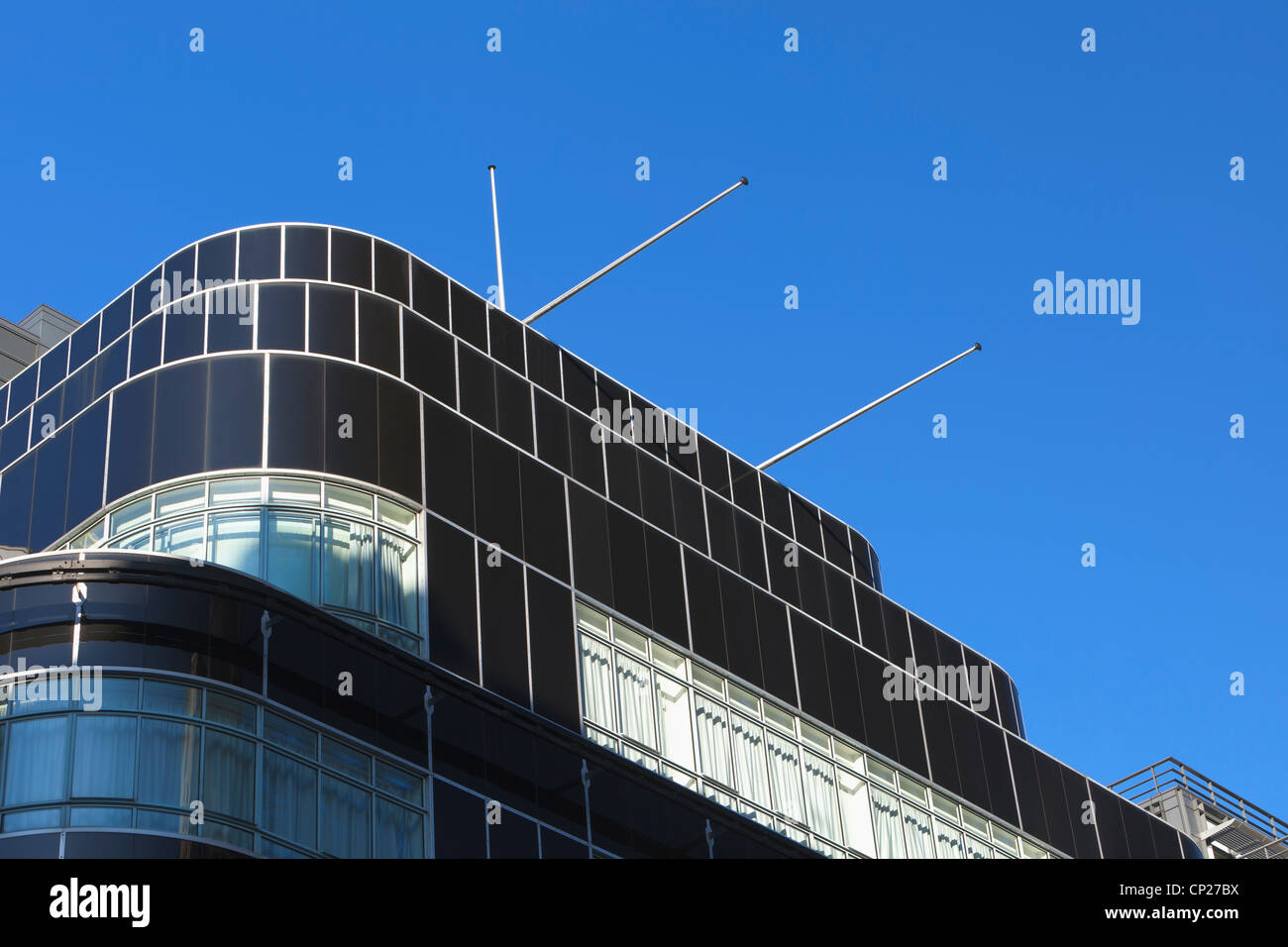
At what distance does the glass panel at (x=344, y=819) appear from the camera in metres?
25.2

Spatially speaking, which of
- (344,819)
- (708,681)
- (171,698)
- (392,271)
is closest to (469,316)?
(392,271)

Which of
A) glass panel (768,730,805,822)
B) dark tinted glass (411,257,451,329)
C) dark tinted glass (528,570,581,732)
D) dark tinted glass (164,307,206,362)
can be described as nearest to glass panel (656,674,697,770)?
glass panel (768,730,805,822)

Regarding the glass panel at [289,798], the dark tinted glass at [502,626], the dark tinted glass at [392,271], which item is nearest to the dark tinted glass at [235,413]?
the dark tinted glass at [392,271]

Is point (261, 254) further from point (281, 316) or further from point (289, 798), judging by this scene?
point (289, 798)

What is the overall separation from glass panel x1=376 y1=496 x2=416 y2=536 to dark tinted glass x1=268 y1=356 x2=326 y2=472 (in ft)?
3.58

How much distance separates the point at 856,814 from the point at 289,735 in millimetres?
12733

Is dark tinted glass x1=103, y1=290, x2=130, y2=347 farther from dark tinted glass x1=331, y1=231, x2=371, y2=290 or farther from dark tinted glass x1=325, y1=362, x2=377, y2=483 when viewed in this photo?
dark tinted glass x1=325, y1=362, x2=377, y2=483

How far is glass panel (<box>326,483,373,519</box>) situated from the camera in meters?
28.7

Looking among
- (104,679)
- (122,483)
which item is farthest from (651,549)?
(104,679)

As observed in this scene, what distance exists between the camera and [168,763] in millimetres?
23688
